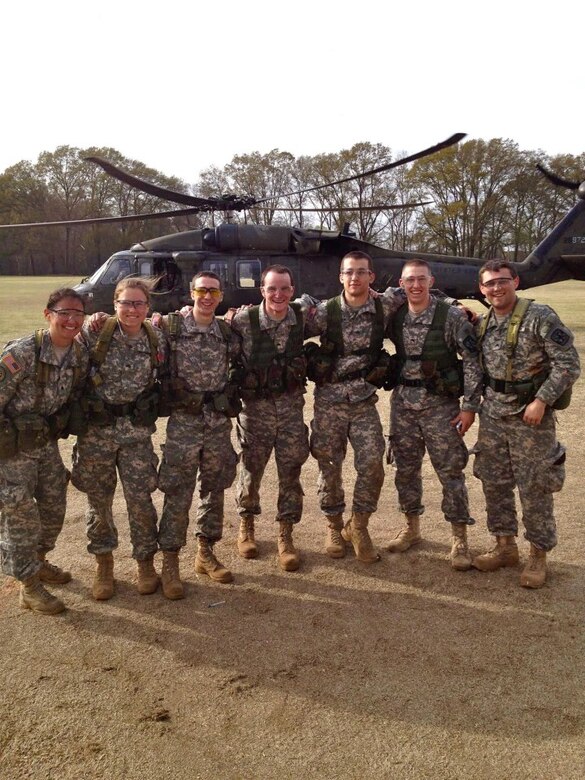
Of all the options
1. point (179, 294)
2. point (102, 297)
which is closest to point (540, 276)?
point (179, 294)

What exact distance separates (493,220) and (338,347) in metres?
41.3

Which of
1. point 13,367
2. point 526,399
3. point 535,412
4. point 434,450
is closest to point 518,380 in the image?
point 526,399

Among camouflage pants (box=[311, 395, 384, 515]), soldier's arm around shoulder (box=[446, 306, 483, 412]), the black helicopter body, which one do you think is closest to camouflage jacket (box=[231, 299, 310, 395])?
camouflage pants (box=[311, 395, 384, 515])

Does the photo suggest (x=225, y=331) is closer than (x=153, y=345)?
No

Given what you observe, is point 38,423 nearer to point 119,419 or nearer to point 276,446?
point 119,419

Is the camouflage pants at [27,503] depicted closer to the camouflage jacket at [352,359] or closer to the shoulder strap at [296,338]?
the shoulder strap at [296,338]

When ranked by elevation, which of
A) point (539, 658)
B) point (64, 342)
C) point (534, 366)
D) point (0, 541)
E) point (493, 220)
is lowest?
point (539, 658)

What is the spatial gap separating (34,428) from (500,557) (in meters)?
3.00

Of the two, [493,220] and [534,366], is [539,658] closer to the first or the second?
[534,366]

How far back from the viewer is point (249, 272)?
1205 cm

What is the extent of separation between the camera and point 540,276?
14156mm

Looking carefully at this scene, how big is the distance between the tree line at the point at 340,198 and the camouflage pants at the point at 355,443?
3328cm

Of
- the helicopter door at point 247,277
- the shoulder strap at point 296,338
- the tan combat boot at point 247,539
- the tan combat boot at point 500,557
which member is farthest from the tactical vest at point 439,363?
the helicopter door at point 247,277

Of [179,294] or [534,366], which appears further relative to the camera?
[179,294]
